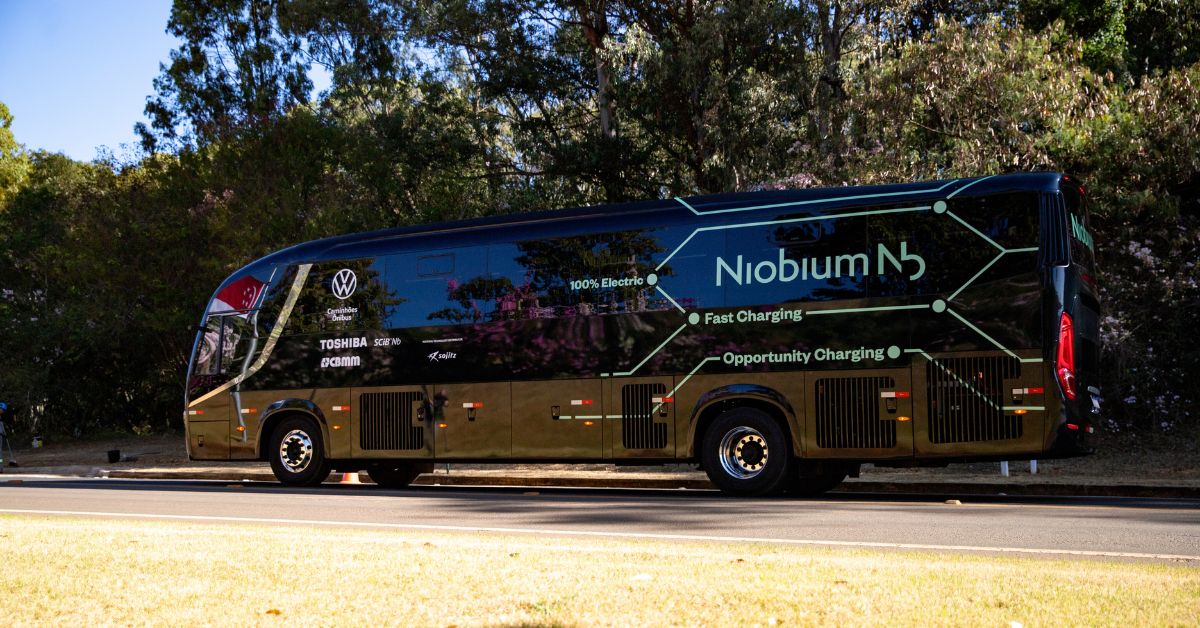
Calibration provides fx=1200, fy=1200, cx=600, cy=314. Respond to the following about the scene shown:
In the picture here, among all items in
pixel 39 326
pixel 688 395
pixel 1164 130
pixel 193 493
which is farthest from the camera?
pixel 39 326

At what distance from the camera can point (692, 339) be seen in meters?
A: 15.0

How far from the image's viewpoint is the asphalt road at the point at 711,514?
9625mm

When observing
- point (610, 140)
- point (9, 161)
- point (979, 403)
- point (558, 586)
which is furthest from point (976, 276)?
point (9, 161)

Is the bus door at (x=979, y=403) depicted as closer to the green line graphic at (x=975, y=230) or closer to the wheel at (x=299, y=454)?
the green line graphic at (x=975, y=230)

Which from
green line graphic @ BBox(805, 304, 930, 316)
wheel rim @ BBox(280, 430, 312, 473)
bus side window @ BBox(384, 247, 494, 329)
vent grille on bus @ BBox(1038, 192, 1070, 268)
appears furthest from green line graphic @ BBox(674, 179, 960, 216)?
wheel rim @ BBox(280, 430, 312, 473)

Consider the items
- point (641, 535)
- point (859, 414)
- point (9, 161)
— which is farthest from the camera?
point (9, 161)

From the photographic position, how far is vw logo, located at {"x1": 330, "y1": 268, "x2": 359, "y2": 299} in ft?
58.5

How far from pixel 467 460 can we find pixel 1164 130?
1264 centimetres

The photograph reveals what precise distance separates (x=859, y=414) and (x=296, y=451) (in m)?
8.90

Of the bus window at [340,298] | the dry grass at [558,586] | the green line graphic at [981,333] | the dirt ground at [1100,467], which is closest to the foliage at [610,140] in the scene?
the dirt ground at [1100,467]

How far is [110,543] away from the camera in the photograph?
9180mm

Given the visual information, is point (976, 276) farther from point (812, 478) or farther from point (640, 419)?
point (640, 419)

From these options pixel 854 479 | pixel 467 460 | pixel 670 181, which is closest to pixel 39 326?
pixel 670 181

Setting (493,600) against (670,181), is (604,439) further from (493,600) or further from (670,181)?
(670,181)
